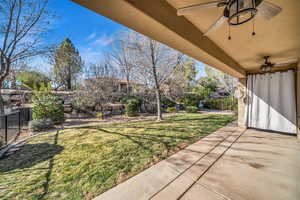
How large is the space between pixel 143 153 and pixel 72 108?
23.9ft

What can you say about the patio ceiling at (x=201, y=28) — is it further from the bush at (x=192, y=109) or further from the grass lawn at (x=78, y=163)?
the bush at (x=192, y=109)

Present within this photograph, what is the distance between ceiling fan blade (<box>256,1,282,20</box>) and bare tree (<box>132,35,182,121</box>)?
5.56m

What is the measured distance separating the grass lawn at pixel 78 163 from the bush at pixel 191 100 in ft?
24.4

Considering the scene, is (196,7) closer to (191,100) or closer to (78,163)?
(78,163)

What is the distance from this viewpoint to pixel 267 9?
1.33 metres

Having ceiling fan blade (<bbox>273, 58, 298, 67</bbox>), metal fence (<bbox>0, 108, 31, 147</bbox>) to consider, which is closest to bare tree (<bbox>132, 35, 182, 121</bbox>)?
ceiling fan blade (<bbox>273, 58, 298, 67</bbox>)

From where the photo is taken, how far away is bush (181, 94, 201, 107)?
11.3m

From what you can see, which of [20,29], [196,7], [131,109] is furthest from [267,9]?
[20,29]

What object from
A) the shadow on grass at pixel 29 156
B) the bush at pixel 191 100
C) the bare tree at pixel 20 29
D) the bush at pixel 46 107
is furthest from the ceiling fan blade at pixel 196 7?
the bush at pixel 191 100

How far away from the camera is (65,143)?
12.0 ft

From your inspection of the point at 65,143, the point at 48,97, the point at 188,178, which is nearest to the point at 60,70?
the point at 48,97

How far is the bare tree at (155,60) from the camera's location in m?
6.81

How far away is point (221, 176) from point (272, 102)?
4.14 metres

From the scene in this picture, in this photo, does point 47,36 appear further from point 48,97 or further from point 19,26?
point 48,97
